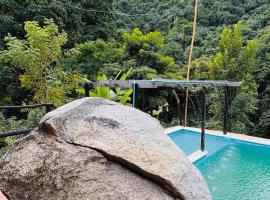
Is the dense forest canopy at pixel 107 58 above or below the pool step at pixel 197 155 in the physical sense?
above

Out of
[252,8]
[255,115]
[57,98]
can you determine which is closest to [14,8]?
[57,98]

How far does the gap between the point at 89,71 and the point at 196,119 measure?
4.67 meters

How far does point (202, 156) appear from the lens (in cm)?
705

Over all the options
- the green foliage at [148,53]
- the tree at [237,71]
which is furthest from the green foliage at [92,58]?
the tree at [237,71]

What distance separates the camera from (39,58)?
6.81 meters

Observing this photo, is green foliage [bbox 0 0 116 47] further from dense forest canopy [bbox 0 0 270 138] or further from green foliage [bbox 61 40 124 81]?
green foliage [bbox 61 40 124 81]

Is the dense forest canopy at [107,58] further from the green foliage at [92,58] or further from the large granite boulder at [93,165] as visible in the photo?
the large granite boulder at [93,165]

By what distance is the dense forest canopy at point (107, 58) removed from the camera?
6.97m

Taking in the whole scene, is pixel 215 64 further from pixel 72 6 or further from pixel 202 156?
pixel 72 6

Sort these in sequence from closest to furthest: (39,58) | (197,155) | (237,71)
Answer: (39,58), (197,155), (237,71)

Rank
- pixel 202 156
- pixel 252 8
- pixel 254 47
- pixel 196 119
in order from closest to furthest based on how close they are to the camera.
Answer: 1. pixel 202 156
2. pixel 254 47
3. pixel 196 119
4. pixel 252 8

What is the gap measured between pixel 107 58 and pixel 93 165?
9977 millimetres

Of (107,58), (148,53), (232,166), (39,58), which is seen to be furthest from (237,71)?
(39,58)

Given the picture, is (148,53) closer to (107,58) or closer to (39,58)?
(107,58)
